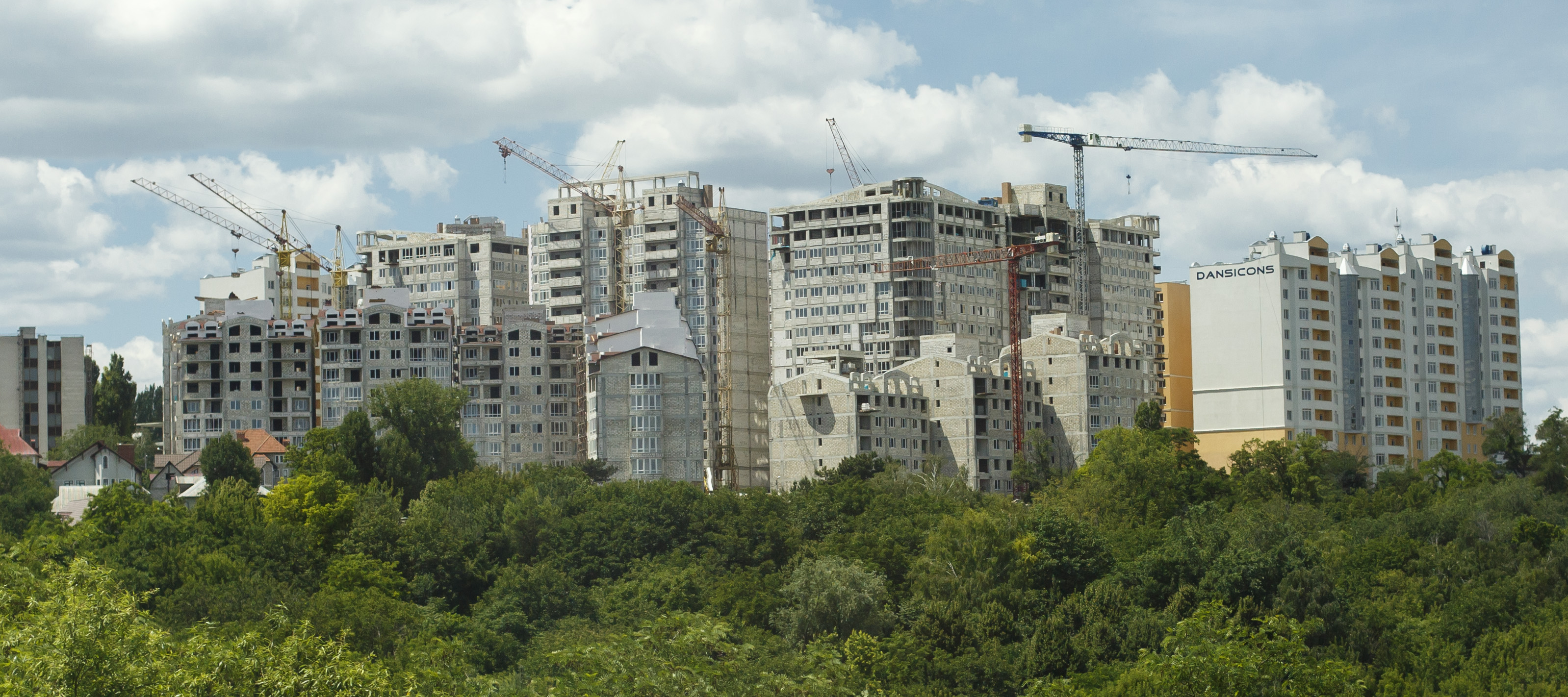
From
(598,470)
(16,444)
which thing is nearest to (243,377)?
(16,444)

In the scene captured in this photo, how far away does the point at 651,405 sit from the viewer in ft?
551

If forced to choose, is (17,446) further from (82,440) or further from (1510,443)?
(1510,443)

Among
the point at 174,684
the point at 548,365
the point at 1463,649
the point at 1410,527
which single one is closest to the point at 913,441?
the point at 548,365

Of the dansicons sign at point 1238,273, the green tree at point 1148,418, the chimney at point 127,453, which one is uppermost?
the dansicons sign at point 1238,273

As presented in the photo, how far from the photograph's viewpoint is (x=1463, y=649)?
10862cm

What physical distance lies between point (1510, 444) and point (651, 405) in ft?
256

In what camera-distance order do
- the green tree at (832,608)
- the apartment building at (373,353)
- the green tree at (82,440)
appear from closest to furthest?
the green tree at (832,608), the green tree at (82,440), the apartment building at (373,353)

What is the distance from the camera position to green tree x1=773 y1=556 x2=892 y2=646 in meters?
111

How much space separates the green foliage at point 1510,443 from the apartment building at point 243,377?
11282 centimetres

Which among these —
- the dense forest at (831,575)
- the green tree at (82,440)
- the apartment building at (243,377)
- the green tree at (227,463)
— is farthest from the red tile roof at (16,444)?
the dense forest at (831,575)

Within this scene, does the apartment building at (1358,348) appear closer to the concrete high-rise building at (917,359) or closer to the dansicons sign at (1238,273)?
the dansicons sign at (1238,273)

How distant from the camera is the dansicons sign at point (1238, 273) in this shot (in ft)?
573

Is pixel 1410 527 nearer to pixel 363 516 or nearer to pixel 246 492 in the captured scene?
pixel 363 516

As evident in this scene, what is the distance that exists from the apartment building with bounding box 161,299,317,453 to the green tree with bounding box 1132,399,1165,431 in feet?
263
